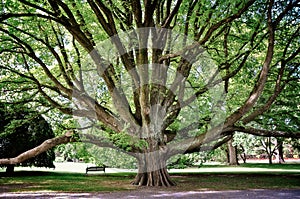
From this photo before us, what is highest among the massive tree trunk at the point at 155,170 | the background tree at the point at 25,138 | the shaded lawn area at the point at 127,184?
the background tree at the point at 25,138

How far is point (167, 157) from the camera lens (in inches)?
631

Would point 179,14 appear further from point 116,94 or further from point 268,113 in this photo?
point 268,113

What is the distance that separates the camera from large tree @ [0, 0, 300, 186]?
13.7 meters

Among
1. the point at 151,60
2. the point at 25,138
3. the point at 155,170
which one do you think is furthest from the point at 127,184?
the point at 25,138

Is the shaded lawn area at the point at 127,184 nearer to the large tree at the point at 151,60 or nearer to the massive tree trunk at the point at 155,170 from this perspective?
the massive tree trunk at the point at 155,170

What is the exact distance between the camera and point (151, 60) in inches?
642

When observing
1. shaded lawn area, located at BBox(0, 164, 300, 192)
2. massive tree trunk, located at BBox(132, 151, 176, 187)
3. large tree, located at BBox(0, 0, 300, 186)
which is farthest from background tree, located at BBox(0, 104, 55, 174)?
massive tree trunk, located at BBox(132, 151, 176, 187)

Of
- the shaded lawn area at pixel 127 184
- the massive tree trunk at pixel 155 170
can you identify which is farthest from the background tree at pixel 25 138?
the massive tree trunk at pixel 155 170

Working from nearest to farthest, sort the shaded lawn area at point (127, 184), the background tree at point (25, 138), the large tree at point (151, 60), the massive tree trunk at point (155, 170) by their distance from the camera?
the large tree at point (151, 60), the shaded lawn area at point (127, 184), the massive tree trunk at point (155, 170), the background tree at point (25, 138)

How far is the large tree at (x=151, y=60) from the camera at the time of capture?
1370 centimetres

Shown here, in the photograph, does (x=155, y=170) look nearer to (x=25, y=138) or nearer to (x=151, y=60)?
(x=151, y=60)

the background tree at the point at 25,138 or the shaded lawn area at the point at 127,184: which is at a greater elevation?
the background tree at the point at 25,138

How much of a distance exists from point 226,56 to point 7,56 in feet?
40.3

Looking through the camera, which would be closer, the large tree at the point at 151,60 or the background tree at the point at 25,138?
the large tree at the point at 151,60
